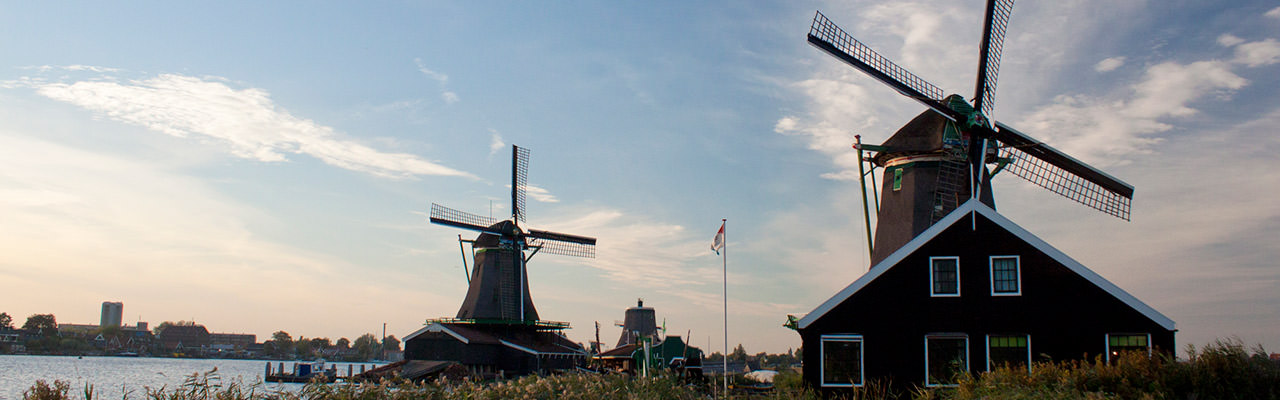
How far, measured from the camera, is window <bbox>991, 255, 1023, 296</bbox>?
22250 millimetres

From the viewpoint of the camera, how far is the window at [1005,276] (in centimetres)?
2225

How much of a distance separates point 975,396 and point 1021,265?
20.9 feet

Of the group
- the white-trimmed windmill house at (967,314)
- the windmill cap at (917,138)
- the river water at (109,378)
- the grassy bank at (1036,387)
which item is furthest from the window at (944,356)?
the river water at (109,378)

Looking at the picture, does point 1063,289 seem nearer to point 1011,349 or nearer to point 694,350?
point 1011,349

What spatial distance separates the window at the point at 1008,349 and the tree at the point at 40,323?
646ft

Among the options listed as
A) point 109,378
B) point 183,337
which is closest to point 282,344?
point 183,337

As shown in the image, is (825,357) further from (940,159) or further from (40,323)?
(40,323)

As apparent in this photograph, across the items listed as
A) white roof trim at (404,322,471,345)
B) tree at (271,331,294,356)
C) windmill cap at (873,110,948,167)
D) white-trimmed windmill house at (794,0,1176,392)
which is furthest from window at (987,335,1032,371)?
tree at (271,331,294,356)

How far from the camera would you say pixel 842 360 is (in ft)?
74.4

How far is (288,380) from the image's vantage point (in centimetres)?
6078

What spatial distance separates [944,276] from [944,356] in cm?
217

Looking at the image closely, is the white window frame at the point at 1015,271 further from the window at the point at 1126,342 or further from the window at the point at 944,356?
the window at the point at 1126,342

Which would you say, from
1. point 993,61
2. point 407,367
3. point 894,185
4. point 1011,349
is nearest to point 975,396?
point 1011,349

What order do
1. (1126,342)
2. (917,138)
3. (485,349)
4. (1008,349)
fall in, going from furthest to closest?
1. (485,349)
2. (917,138)
3. (1008,349)
4. (1126,342)
